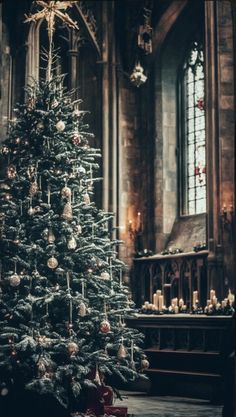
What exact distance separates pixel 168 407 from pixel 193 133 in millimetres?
8656

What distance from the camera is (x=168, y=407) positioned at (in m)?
12.3

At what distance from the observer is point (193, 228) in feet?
60.7

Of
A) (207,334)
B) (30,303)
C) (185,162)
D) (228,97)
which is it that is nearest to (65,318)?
(30,303)

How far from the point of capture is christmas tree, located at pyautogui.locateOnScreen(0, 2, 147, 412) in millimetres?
10766

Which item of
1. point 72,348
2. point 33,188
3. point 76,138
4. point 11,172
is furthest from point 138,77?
point 72,348

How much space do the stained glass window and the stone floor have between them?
19.5 feet

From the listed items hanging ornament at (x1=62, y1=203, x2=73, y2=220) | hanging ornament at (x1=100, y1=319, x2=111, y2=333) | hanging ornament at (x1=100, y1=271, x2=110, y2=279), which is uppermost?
hanging ornament at (x1=62, y1=203, x2=73, y2=220)

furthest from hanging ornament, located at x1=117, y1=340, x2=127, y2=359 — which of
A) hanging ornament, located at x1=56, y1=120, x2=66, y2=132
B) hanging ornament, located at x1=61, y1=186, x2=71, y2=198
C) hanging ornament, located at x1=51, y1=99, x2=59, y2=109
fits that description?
hanging ornament, located at x1=51, y1=99, x2=59, y2=109

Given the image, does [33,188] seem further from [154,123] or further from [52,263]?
[154,123]

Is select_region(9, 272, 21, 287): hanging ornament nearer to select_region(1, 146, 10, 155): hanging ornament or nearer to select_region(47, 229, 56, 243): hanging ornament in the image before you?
select_region(47, 229, 56, 243): hanging ornament

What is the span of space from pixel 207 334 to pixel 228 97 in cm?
516

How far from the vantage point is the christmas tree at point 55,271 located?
10766 mm

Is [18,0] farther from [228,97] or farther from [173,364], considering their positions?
[173,364]

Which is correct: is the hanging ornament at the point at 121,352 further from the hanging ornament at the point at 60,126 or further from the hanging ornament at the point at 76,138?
the hanging ornament at the point at 60,126
